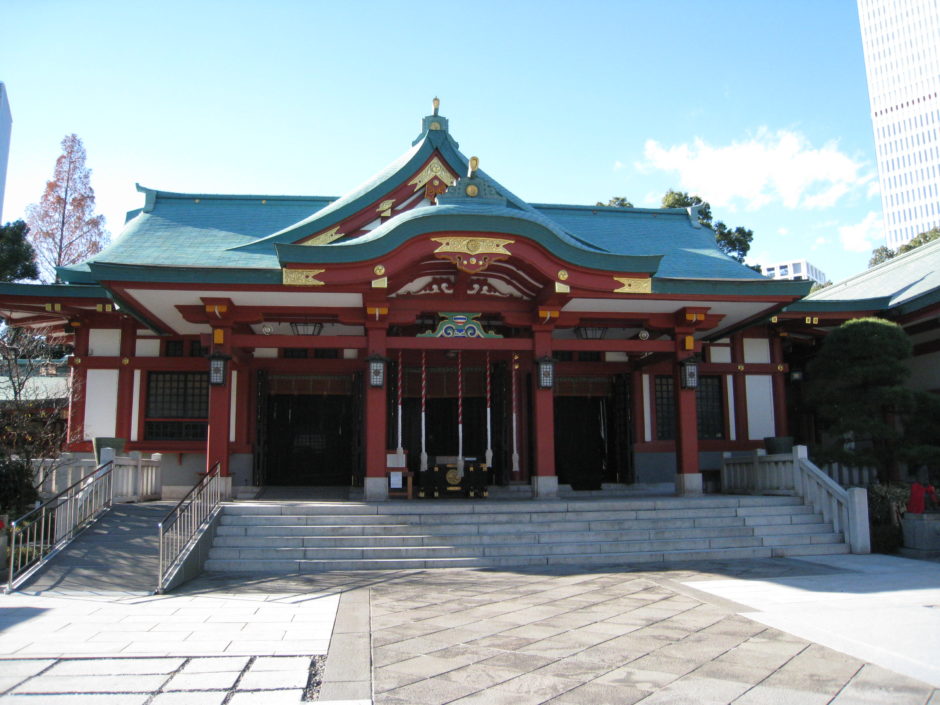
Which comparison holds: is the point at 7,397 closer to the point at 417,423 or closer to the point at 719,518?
the point at 417,423

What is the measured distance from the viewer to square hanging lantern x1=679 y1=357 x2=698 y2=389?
14.1 meters

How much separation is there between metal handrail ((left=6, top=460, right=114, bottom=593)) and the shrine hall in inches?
69.4

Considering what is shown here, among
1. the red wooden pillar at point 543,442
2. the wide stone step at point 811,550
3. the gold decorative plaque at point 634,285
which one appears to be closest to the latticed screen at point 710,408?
the gold decorative plaque at point 634,285

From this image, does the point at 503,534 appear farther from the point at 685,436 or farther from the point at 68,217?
the point at 68,217

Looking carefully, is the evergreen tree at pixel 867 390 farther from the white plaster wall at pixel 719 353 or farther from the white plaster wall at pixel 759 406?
the white plaster wall at pixel 719 353

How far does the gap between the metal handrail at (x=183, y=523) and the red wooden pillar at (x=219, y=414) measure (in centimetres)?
96

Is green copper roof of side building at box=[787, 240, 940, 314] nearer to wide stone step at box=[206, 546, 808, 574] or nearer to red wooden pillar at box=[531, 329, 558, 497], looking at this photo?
red wooden pillar at box=[531, 329, 558, 497]

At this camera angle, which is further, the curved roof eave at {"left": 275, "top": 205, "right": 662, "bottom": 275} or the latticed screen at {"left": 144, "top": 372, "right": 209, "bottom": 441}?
the latticed screen at {"left": 144, "top": 372, "right": 209, "bottom": 441}

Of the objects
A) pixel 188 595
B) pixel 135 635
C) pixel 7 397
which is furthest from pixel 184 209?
pixel 135 635

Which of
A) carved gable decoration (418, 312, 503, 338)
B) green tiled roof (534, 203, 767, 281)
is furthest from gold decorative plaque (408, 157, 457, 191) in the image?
green tiled roof (534, 203, 767, 281)

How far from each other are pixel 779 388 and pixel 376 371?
32.5ft

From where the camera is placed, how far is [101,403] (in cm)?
1539

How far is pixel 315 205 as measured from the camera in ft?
58.5

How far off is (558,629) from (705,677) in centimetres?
171
